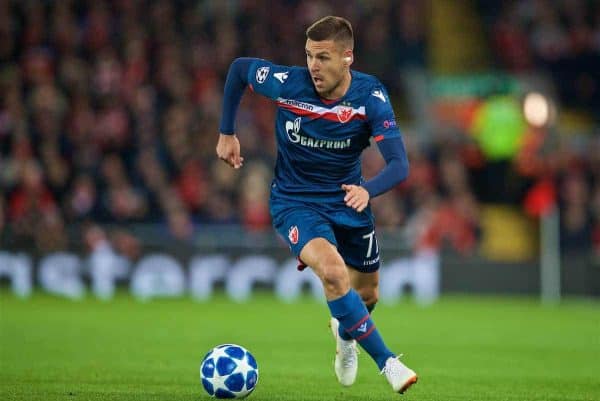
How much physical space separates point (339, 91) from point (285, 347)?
4.17 meters

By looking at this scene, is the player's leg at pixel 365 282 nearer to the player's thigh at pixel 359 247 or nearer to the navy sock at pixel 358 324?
the player's thigh at pixel 359 247

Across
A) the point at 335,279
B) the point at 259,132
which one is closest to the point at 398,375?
the point at 335,279

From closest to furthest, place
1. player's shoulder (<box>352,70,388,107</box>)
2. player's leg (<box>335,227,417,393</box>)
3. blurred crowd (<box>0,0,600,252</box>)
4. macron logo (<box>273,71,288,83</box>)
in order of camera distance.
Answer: player's shoulder (<box>352,70,388,107</box>), macron logo (<box>273,71,288,83</box>), player's leg (<box>335,227,417,393</box>), blurred crowd (<box>0,0,600,252</box>)

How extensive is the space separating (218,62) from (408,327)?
8553mm

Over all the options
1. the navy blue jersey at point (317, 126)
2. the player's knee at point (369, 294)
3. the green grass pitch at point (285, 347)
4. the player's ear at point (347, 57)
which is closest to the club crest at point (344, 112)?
the navy blue jersey at point (317, 126)

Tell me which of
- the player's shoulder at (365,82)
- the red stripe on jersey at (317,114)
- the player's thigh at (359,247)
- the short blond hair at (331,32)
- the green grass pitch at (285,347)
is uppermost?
the short blond hair at (331,32)

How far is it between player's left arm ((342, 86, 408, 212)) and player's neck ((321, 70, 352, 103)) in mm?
182

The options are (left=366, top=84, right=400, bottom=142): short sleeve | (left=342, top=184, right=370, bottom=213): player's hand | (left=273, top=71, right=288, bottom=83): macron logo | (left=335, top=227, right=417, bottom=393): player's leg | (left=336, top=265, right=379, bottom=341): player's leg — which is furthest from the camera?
(left=336, top=265, right=379, bottom=341): player's leg

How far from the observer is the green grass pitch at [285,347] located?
7.84m

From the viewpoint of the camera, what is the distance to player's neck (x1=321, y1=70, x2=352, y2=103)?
7613 mm

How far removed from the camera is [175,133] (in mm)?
19016

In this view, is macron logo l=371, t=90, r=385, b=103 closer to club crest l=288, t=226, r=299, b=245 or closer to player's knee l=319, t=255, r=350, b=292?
club crest l=288, t=226, r=299, b=245

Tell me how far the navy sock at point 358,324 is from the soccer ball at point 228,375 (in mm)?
668

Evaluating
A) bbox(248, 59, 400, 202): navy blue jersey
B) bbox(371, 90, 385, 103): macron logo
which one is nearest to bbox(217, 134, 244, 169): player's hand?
bbox(248, 59, 400, 202): navy blue jersey
